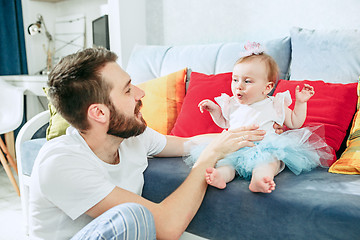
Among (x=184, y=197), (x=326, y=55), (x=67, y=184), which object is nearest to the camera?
(x=67, y=184)

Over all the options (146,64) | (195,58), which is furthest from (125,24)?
(195,58)

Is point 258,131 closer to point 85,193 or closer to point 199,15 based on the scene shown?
point 85,193

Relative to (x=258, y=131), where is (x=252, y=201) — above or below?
below

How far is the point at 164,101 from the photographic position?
186 centimetres

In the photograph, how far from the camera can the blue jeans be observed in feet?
2.69

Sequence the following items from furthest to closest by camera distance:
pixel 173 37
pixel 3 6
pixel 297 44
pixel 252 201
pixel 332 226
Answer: pixel 3 6 < pixel 173 37 < pixel 297 44 < pixel 252 201 < pixel 332 226

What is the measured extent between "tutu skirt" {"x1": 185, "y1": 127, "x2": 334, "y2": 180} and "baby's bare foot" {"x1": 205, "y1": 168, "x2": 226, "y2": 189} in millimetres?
95

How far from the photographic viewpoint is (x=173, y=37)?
262 centimetres

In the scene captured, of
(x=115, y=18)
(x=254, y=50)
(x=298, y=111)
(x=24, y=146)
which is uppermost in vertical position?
(x=115, y=18)

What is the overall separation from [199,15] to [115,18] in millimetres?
660

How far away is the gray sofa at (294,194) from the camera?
987 millimetres

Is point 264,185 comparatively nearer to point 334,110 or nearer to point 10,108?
point 334,110

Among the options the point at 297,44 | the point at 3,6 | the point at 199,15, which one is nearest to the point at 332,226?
the point at 297,44

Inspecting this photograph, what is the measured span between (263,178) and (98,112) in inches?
22.6
